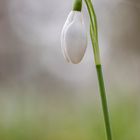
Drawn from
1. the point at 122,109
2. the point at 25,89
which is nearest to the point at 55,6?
the point at 25,89

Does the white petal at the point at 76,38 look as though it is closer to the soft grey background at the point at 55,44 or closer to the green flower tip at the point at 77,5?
the green flower tip at the point at 77,5

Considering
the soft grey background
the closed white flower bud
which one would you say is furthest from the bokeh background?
the closed white flower bud

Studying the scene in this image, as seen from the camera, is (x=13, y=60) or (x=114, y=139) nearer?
(x=114, y=139)

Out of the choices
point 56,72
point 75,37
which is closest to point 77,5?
point 75,37

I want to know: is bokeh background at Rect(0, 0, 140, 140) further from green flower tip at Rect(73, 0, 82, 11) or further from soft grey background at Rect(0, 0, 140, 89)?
green flower tip at Rect(73, 0, 82, 11)

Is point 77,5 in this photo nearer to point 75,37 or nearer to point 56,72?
point 75,37

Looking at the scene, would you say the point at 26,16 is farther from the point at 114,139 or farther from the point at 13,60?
the point at 114,139
